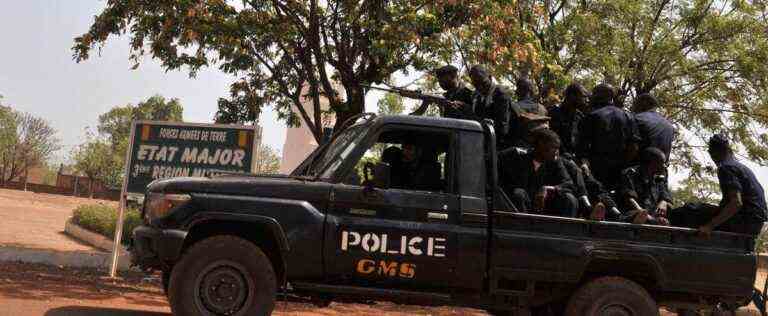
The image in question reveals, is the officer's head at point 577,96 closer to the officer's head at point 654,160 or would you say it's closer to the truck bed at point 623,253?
the officer's head at point 654,160

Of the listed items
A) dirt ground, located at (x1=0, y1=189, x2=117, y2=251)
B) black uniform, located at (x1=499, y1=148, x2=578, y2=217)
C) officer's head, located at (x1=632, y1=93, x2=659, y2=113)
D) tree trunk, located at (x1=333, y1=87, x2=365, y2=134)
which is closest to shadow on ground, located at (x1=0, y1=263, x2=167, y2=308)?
tree trunk, located at (x1=333, y1=87, x2=365, y2=134)

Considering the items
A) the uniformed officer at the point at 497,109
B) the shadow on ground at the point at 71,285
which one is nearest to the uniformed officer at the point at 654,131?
the uniformed officer at the point at 497,109

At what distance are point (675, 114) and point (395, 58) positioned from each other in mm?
9603

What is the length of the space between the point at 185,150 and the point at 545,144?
22.1ft

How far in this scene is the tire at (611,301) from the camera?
6242mm

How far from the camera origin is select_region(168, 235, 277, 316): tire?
5777mm

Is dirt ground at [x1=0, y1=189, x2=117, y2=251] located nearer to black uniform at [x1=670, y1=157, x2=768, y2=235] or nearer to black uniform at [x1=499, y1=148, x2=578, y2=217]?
black uniform at [x1=499, y1=148, x2=578, y2=217]

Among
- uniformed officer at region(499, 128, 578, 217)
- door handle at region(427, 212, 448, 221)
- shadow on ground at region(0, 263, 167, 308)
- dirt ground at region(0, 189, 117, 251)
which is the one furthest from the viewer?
dirt ground at region(0, 189, 117, 251)

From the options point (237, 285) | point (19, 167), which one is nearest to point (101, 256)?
point (237, 285)

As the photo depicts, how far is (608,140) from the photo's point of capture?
6926mm

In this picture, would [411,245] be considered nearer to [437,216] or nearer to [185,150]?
[437,216]

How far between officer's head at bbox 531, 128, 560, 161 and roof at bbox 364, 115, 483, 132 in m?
0.59

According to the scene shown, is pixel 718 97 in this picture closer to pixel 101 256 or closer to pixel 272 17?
pixel 272 17

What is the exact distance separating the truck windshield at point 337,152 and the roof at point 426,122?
214 mm
